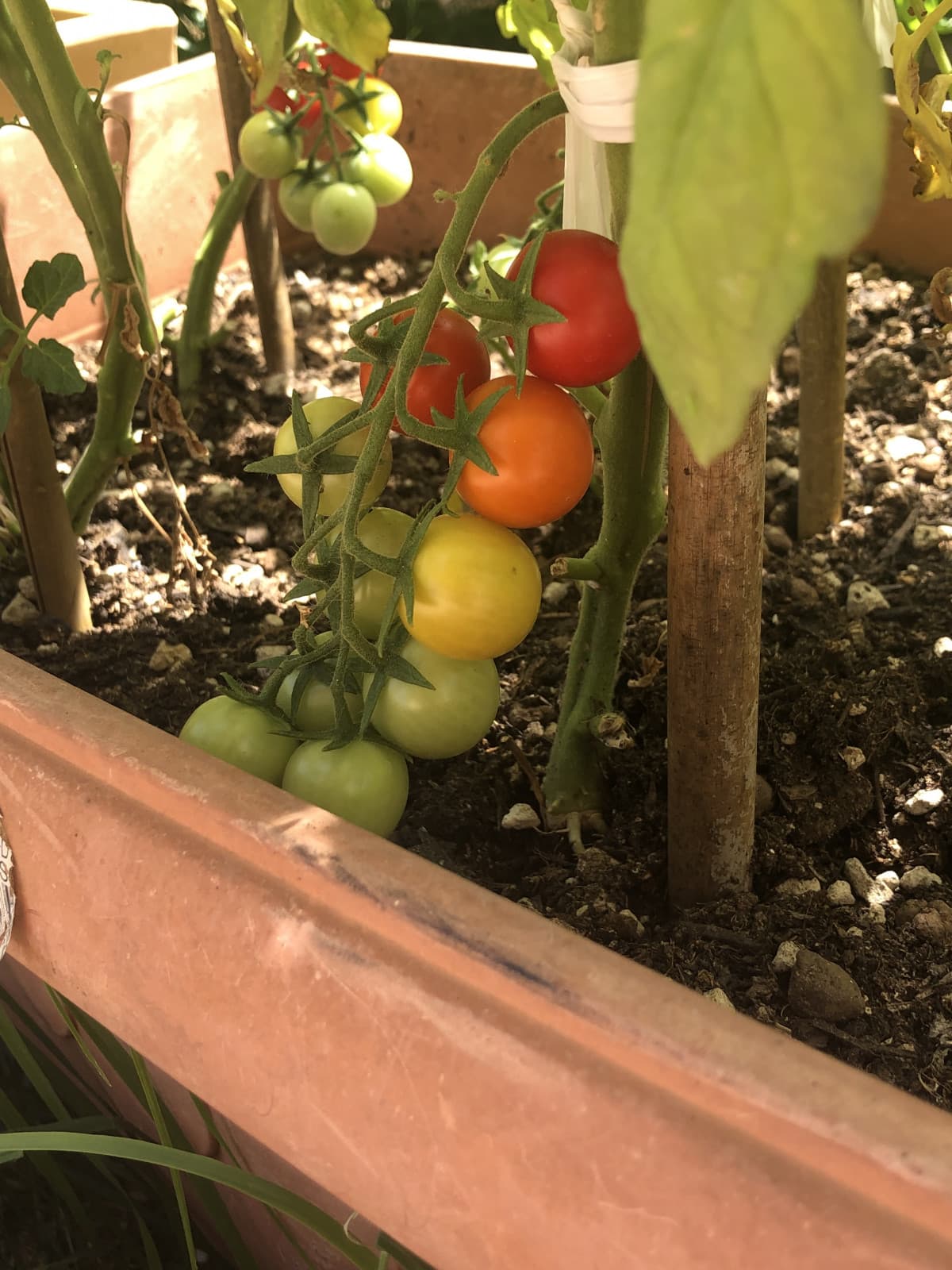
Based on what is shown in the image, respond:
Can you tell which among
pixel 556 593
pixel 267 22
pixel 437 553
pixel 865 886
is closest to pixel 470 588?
pixel 437 553

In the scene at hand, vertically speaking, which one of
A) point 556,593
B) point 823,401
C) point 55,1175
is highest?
point 823,401

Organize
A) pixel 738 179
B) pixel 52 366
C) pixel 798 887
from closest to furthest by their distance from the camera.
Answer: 1. pixel 738 179
2. pixel 798 887
3. pixel 52 366

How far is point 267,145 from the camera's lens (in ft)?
3.74

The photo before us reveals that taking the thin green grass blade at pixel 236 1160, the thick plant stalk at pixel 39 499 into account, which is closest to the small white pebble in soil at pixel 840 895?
the thin green grass blade at pixel 236 1160

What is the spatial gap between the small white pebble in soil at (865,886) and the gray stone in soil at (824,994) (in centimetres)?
10

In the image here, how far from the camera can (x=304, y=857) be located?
0.49 meters

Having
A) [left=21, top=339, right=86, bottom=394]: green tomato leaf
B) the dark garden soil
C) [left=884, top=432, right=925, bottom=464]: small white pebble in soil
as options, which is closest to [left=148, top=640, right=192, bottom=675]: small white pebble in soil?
the dark garden soil

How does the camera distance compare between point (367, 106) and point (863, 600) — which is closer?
point (863, 600)

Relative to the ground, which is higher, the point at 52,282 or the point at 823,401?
the point at 52,282

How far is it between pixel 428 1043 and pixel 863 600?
2.12ft

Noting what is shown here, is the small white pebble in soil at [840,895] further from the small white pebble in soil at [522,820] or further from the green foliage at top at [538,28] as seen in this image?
the green foliage at top at [538,28]

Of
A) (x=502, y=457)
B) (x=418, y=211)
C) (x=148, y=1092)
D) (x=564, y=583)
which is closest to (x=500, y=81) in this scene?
(x=418, y=211)

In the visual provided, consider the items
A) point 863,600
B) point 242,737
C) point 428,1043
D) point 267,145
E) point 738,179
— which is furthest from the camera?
point 267,145

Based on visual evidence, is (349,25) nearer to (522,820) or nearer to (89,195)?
(89,195)
